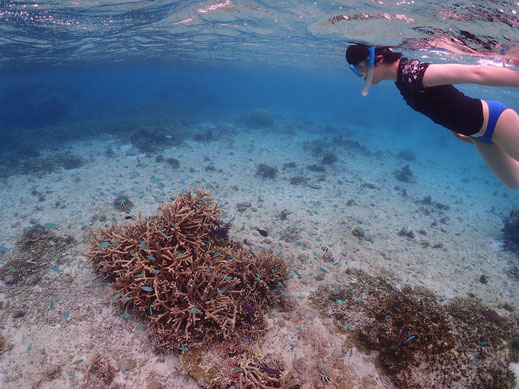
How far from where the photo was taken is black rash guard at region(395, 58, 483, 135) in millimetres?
3582

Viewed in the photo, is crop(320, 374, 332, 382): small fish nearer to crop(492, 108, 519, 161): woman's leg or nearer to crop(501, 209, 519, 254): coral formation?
crop(492, 108, 519, 161): woman's leg

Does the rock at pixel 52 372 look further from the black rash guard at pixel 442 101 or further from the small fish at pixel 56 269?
the black rash guard at pixel 442 101

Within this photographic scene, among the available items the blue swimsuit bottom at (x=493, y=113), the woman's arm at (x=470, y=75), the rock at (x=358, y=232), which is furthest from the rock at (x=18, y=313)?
the rock at (x=358, y=232)

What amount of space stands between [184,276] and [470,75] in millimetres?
5480

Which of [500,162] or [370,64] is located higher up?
[370,64]

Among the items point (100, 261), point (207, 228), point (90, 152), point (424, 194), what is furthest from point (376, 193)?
point (90, 152)

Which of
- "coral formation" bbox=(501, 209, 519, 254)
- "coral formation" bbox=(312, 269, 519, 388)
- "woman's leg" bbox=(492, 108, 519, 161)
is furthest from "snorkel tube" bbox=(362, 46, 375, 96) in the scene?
"coral formation" bbox=(501, 209, 519, 254)

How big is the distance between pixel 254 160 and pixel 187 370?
53.2 ft

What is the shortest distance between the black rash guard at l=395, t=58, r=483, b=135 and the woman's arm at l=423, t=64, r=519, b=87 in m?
0.20

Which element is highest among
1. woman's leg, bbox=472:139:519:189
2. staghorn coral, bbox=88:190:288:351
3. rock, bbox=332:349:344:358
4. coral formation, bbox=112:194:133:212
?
woman's leg, bbox=472:139:519:189

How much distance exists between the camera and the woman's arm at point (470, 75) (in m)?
2.92

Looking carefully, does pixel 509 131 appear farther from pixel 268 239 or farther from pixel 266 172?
pixel 266 172

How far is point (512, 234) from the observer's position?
40.7ft

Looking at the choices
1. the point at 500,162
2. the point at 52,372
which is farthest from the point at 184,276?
the point at 500,162
